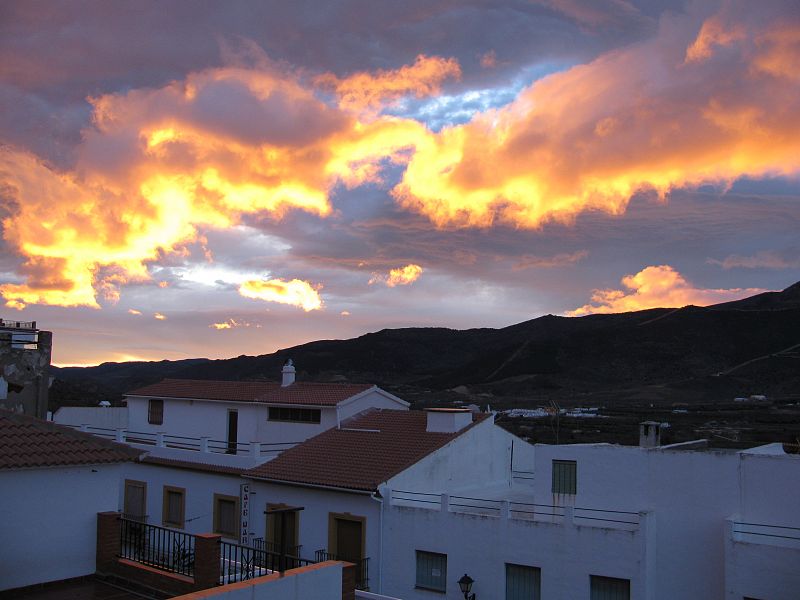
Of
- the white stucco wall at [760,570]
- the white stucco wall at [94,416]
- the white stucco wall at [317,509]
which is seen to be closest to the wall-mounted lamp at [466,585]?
the white stucco wall at [317,509]

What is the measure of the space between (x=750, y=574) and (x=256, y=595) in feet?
38.6

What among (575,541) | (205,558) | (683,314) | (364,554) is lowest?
(364,554)

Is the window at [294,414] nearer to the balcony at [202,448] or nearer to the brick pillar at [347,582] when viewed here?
the balcony at [202,448]

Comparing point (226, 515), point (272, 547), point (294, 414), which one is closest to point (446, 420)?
point (272, 547)

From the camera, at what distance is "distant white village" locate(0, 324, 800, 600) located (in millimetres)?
12531

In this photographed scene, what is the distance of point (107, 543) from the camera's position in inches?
520

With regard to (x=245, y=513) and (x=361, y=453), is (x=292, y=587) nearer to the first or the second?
(x=361, y=453)

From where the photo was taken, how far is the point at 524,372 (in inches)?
5054

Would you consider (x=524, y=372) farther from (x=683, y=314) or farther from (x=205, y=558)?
(x=205, y=558)

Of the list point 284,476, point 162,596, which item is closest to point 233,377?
point 284,476

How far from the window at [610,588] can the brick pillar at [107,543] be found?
11.2 metres

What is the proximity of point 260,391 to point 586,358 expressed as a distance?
344 ft

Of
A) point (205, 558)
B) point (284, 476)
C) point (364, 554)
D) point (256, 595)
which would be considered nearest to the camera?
point (256, 595)

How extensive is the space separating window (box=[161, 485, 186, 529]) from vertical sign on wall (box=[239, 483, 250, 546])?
366 centimetres
